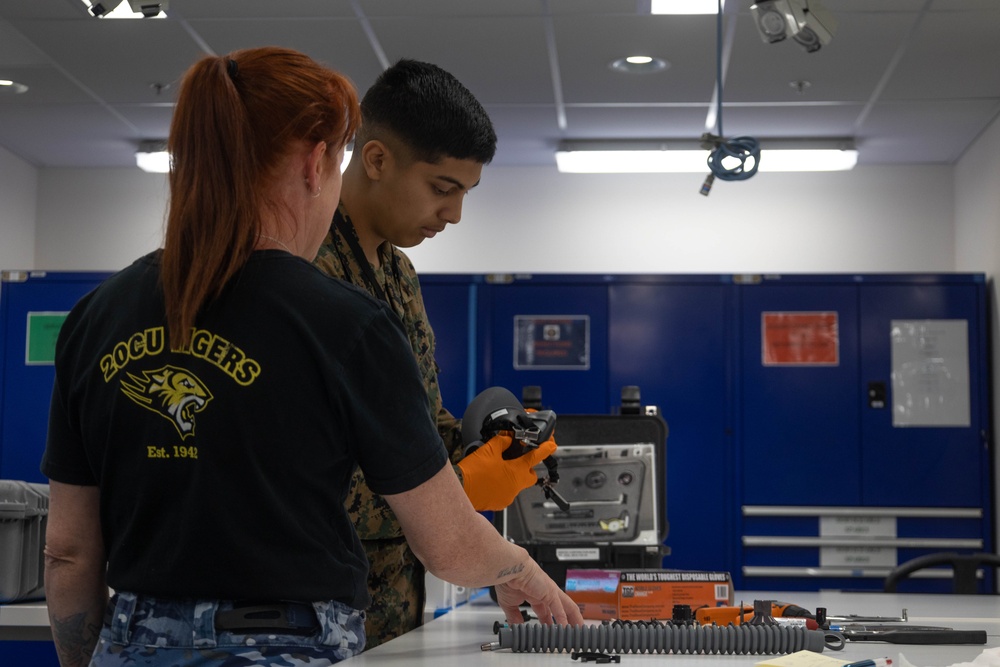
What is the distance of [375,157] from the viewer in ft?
5.50

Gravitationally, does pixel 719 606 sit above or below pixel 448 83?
below

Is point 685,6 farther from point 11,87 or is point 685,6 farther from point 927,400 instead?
point 11,87

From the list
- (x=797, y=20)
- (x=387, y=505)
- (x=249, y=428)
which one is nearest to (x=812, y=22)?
(x=797, y=20)

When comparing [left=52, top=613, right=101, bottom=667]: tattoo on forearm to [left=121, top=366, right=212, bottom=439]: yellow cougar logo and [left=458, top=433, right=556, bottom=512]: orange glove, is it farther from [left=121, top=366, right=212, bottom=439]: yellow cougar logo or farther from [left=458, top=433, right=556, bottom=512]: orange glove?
[left=458, top=433, right=556, bottom=512]: orange glove

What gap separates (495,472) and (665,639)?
13.4 inches

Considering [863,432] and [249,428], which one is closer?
[249,428]

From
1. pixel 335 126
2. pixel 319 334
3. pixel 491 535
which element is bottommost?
pixel 491 535

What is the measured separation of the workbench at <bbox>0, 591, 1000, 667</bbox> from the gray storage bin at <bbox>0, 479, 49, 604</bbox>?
40mm

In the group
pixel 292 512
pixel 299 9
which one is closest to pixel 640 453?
pixel 292 512

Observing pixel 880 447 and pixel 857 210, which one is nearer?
pixel 880 447

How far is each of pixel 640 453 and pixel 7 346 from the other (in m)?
3.72

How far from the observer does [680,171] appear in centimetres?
568

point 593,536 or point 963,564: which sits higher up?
point 593,536

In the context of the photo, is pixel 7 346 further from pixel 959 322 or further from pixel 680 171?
pixel 959 322
